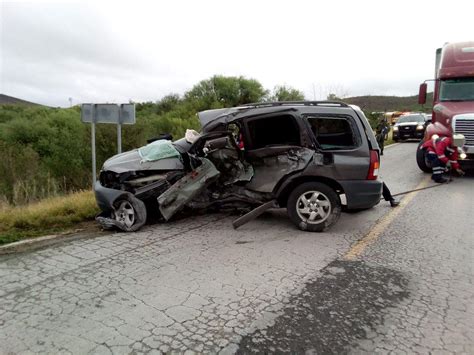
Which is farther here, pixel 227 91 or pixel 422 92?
pixel 227 91

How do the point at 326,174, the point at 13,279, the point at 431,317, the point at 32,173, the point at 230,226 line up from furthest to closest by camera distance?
1. the point at 32,173
2. the point at 230,226
3. the point at 326,174
4. the point at 13,279
5. the point at 431,317

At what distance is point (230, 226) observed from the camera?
612 cm

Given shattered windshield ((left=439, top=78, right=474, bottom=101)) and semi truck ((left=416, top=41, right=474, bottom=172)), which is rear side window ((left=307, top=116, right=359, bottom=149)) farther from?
shattered windshield ((left=439, top=78, right=474, bottom=101))

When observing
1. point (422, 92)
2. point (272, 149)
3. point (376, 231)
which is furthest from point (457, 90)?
point (272, 149)

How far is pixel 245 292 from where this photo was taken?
374cm

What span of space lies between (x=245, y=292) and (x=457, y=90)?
Result: 35.0ft

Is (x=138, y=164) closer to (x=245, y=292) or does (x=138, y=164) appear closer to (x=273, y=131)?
(x=273, y=131)

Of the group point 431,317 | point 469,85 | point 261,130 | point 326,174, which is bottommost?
point 431,317

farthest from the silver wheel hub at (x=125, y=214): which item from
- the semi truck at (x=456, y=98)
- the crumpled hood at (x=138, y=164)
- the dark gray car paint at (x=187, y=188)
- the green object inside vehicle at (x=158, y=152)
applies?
the semi truck at (x=456, y=98)

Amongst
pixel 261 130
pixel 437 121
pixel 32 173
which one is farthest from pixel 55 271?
pixel 32 173

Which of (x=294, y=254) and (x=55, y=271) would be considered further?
(x=294, y=254)

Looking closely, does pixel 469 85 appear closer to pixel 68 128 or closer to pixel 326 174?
pixel 326 174

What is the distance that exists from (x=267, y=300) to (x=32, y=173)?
598 inches

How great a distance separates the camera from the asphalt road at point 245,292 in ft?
9.66
